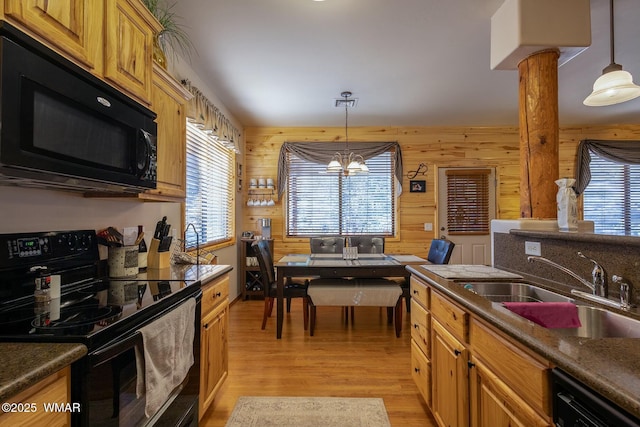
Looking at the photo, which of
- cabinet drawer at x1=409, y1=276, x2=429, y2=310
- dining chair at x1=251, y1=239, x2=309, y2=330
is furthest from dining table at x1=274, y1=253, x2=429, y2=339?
cabinet drawer at x1=409, y1=276, x2=429, y2=310

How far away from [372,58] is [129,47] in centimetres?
210

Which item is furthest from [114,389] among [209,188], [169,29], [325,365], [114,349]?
[209,188]

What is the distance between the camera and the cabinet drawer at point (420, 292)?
6.32 ft

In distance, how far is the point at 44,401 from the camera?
0.75 m

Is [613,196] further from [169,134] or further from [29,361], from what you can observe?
[29,361]

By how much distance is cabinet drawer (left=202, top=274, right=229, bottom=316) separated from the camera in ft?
5.82

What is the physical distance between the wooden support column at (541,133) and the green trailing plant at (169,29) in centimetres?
234

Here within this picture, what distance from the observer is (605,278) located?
1.35 meters

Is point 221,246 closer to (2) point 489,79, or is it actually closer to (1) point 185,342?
(1) point 185,342

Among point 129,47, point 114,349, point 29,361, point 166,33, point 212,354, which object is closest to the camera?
point 29,361

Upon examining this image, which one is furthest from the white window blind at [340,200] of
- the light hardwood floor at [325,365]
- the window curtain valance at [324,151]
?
the light hardwood floor at [325,365]

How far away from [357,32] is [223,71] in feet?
4.72

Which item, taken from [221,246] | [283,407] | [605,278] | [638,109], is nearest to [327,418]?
[283,407]

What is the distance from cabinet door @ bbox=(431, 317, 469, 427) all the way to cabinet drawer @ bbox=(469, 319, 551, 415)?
172 millimetres
